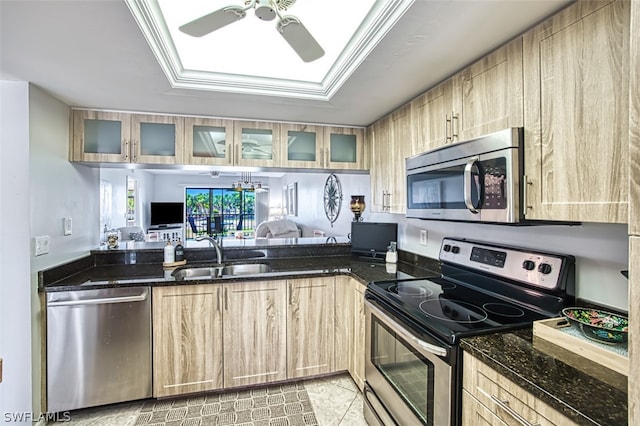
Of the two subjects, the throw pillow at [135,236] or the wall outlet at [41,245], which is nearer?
the wall outlet at [41,245]

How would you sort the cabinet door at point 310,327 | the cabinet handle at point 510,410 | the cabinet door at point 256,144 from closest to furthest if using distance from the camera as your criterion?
the cabinet handle at point 510,410 < the cabinet door at point 310,327 < the cabinet door at point 256,144

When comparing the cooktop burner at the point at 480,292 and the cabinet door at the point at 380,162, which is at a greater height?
the cabinet door at the point at 380,162

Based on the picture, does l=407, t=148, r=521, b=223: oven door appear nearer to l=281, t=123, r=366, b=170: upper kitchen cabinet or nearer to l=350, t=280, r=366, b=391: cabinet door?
l=350, t=280, r=366, b=391: cabinet door

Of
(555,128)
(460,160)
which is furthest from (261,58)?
(555,128)

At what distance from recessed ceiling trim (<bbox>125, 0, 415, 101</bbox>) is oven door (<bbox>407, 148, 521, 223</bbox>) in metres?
0.73

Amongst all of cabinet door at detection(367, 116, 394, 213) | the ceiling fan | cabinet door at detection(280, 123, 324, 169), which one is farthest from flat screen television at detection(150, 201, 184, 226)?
the ceiling fan

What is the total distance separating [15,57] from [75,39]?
0.44 meters

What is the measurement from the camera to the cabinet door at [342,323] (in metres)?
2.36

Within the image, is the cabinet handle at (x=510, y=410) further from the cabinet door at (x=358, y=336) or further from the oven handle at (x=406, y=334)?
the cabinet door at (x=358, y=336)

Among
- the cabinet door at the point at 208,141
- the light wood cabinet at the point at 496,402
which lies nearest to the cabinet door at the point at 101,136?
the cabinet door at the point at 208,141

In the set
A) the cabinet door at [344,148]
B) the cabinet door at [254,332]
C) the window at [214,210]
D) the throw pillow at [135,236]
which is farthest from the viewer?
the window at [214,210]

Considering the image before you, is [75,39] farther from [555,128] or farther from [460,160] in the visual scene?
[555,128]

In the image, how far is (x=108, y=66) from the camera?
162 centimetres

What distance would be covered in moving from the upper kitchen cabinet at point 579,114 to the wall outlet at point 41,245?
2683 millimetres
